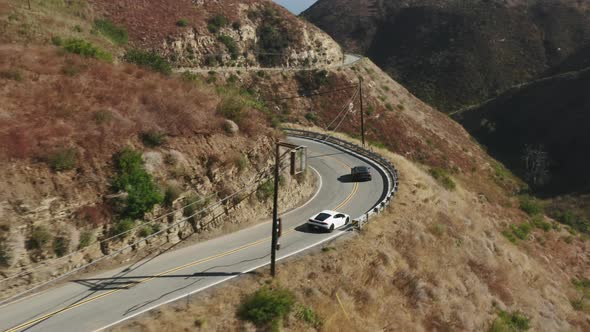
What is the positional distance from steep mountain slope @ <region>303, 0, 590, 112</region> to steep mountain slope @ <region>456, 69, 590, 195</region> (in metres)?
14.0

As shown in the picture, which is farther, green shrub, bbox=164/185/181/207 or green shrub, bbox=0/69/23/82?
green shrub, bbox=0/69/23/82

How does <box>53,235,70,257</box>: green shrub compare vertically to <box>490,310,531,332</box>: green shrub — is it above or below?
above

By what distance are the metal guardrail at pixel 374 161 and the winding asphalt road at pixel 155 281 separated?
Result: 1453 mm

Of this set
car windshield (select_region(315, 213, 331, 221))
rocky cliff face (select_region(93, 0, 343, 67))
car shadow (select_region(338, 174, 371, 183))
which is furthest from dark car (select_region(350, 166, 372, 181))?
rocky cliff face (select_region(93, 0, 343, 67))

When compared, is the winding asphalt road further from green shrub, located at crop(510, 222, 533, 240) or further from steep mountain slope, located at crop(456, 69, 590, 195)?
steep mountain slope, located at crop(456, 69, 590, 195)

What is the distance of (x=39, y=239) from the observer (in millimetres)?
20016

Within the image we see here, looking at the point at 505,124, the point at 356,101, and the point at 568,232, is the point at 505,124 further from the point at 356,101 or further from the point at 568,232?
the point at 568,232

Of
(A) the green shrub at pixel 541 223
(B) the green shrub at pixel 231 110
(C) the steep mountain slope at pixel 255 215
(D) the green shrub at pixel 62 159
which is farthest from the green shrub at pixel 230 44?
(D) the green shrub at pixel 62 159

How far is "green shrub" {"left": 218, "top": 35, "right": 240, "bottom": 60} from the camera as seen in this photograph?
71875 mm

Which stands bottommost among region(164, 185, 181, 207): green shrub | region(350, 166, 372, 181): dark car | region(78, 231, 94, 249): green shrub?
region(350, 166, 372, 181): dark car

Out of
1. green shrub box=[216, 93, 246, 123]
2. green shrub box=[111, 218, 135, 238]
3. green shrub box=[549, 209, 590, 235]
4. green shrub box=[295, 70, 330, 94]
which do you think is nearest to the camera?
green shrub box=[111, 218, 135, 238]

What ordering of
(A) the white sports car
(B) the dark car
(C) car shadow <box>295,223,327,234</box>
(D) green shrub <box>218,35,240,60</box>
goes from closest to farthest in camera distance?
1. (A) the white sports car
2. (C) car shadow <box>295,223,327,234</box>
3. (B) the dark car
4. (D) green shrub <box>218,35,240,60</box>

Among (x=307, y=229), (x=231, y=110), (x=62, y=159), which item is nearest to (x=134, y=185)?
(x=62, y=159)

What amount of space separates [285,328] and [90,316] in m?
8.44
